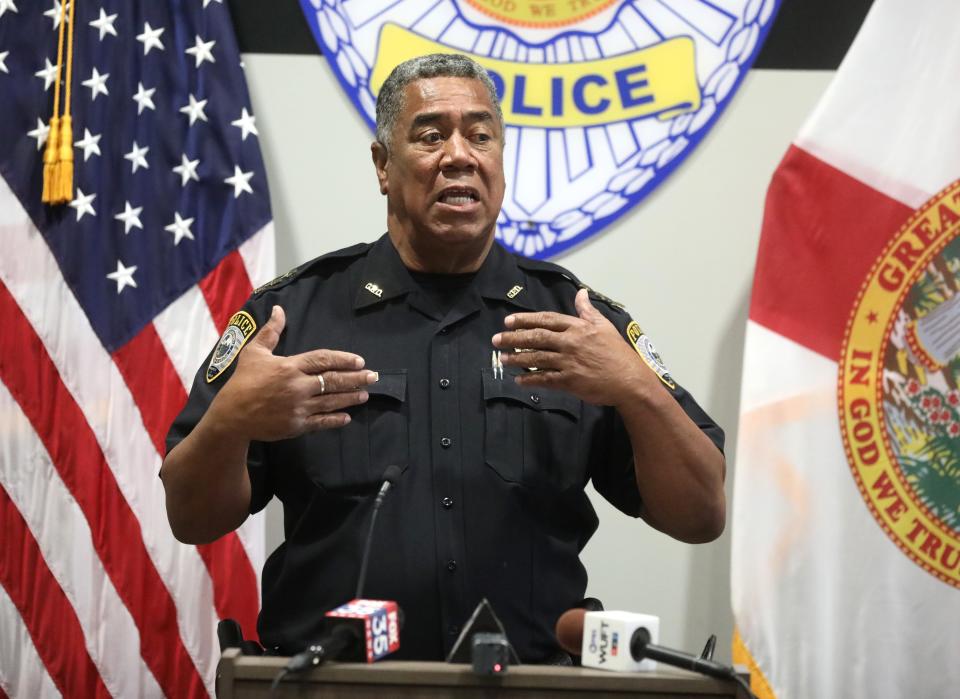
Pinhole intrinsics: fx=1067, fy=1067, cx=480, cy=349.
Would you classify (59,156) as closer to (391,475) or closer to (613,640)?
(391,475)

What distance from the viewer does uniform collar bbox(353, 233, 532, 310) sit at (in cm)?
183

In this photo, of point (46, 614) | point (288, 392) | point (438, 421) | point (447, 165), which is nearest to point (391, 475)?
point (288, 392)

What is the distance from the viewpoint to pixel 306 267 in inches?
74.1

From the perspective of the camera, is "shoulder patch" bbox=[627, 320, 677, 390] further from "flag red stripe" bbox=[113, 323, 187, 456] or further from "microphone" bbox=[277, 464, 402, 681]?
"flag red stripe" bbox=[113, 323, 187, 456]

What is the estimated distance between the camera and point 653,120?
8.43ft

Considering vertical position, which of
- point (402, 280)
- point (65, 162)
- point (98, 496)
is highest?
point (65, 162)

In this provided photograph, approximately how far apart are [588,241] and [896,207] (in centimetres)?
70

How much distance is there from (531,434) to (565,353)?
1.07 ft

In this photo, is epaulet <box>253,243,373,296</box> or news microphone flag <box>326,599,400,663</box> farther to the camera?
epaulet <box>253,243,373,296</box>

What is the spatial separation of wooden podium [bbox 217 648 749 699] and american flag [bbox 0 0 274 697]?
1.33m

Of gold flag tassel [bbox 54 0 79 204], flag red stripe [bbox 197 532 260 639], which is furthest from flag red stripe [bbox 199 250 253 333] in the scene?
flag red stripe [bbox 197 532 260 639]

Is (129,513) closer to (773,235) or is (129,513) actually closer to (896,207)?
(773,235)

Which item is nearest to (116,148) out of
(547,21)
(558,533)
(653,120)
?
(547,21)

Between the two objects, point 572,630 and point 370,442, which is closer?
point 572,630
